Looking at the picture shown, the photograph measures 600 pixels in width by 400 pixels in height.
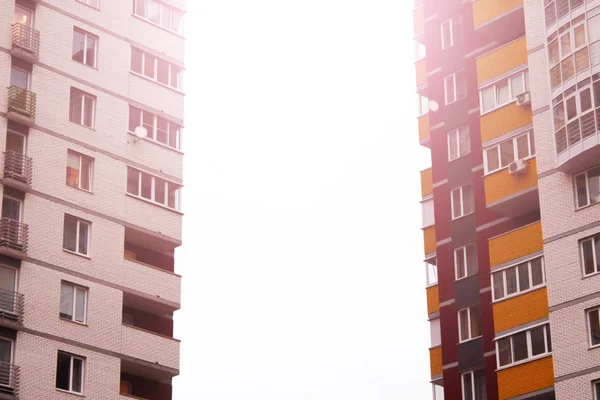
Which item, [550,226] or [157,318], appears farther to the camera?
[157,318]

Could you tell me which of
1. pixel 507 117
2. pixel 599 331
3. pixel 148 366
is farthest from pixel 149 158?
pixel 599 331

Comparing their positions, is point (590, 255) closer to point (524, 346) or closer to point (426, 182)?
point (524, 346)

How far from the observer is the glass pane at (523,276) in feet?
199

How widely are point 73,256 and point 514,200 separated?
18107 millimetres

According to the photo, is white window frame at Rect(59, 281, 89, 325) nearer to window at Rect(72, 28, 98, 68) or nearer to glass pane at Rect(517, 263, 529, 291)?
window at Rect(72, 28, 98, 68)

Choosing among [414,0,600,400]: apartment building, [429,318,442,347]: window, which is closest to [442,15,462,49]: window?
[414,0,600,400]: apartment building

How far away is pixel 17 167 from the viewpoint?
61312 millimetres

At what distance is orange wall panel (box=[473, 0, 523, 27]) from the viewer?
66.3 meters

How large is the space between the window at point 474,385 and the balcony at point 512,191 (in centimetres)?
680

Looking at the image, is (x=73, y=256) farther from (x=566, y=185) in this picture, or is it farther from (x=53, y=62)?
(x=566, y=185)

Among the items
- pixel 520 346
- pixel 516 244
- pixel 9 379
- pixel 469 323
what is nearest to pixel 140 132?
pixel 9 379

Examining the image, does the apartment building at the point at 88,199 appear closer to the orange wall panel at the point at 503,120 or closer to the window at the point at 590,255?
the orange wall panel at the point at 503,120

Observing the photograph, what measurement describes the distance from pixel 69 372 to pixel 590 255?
20.6m

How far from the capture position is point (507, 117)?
211 ft
